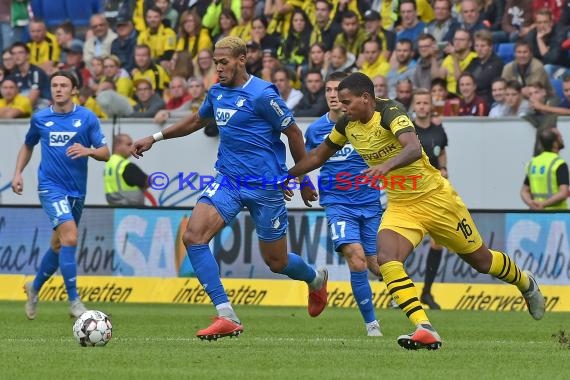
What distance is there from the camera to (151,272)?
20.3 m

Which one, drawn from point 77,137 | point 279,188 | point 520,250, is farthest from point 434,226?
point 520,250

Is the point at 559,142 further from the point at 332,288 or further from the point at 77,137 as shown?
the point at 77,137

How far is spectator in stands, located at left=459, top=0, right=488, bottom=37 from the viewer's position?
886 inches

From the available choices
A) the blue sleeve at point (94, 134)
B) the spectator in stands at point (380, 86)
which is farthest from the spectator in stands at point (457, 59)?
the blue sleeve at point (94, 134)

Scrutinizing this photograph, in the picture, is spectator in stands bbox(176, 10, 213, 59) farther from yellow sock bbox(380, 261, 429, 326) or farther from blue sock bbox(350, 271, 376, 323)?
yellow sock bbox(380, 261, 429, 326)

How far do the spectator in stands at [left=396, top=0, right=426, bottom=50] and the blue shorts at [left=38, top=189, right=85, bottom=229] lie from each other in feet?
29.0

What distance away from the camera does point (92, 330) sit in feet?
37.8

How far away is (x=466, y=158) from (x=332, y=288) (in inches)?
119

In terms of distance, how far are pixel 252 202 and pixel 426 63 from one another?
10.1 meters

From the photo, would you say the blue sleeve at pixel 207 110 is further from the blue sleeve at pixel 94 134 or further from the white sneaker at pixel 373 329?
the blue sleeve at pixel 94 134

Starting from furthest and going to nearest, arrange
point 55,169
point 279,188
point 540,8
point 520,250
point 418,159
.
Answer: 1. point 540,8
2. point 520,250
3. point 55,169
4. point 279,188
5. point 418,159

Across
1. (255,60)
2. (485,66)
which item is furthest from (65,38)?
(485,66)

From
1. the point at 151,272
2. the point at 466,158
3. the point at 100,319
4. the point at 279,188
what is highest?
the point at 279,188

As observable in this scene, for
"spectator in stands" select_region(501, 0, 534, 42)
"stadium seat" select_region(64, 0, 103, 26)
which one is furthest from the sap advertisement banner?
"stadium seat" select_region(64, 0, 103, 26)
